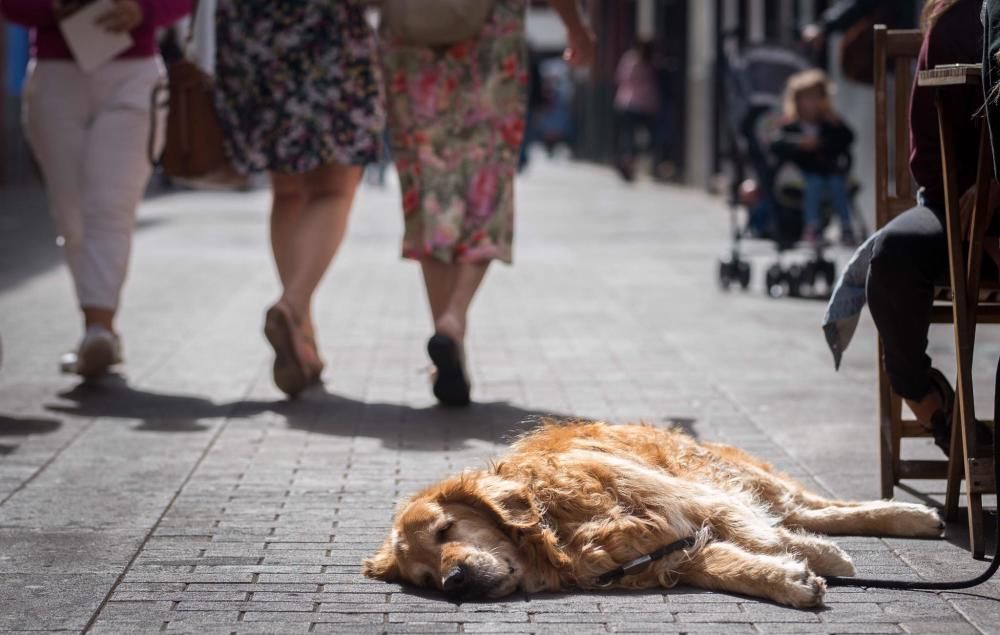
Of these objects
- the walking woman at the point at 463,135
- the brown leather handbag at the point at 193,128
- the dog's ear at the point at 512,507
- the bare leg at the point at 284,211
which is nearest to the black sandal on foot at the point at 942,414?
the dog's ear at the point at 512,507

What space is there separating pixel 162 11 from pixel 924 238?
13.2ft

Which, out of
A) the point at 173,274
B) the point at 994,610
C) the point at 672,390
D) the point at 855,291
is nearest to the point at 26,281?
the point at 173,274

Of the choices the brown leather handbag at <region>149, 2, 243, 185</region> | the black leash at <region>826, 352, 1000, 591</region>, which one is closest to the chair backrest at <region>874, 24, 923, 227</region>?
the black leash at <region>826, 352, 1000, 591</region>

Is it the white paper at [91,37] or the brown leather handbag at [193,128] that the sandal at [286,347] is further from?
the white paper at [91,37]

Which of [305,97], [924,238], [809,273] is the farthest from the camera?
[809,273]

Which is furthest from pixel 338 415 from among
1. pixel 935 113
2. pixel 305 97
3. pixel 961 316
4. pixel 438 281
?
pixel 961 316

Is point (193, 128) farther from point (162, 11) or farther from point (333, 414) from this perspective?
point (333, 414)

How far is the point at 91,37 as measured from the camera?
7344 mm

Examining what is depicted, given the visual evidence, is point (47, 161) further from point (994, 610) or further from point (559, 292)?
point (994, 610)

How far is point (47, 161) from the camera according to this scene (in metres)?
7.56

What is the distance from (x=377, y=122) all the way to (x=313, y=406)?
47.3 inches

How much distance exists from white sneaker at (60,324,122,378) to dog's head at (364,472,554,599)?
358 cm

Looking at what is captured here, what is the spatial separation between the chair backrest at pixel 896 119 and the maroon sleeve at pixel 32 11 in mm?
3836

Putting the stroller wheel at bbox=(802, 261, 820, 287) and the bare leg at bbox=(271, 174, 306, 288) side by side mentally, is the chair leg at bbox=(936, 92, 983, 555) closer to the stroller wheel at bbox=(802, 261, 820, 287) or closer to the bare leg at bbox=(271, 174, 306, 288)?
the bare leg at bbox=(271, 174, 306, 288)
